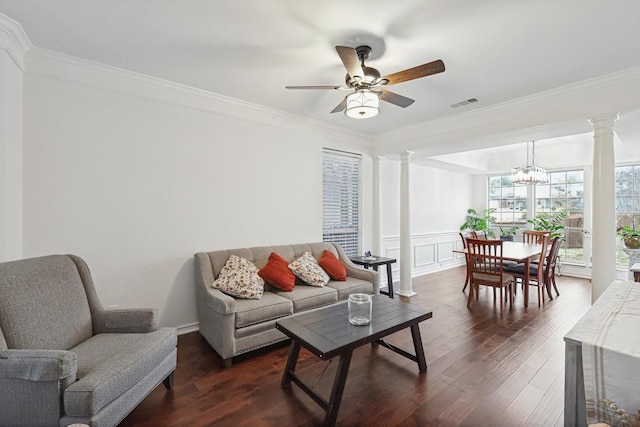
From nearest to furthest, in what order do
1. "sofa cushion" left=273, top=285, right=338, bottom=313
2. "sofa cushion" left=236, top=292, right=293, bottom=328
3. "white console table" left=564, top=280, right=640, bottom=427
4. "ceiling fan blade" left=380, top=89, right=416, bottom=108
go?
"white console table" left=564, top=280, right=640, bottom=427 < "ceiling fan blade" left=380, top=89, right=416, bottom=108 < "sofa cushion" left=236, top=292, right=293, bottom=328 < "sofa cushion" left=273, top=285, right=338, bottom=313

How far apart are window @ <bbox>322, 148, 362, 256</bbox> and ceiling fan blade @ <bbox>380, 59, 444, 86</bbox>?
2.34 meters

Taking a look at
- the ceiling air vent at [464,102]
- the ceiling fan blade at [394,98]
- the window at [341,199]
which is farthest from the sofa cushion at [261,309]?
the ceiling air vent at [464,102]

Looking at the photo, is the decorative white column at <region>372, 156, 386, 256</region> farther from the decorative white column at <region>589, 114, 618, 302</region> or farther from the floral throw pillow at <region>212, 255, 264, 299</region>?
the decorative white column at <region>589, 114, 618, 302</region>

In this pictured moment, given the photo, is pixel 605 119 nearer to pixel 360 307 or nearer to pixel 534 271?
pixel 534 271

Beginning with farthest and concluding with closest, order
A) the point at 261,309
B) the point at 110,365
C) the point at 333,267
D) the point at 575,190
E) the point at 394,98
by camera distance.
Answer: the point at 575,190 → the point at 333,267 → the point at 261,309 → the point at 394,98 → the point at 110,365

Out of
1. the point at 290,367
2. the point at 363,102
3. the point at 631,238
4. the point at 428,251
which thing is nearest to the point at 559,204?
the point at 631,238

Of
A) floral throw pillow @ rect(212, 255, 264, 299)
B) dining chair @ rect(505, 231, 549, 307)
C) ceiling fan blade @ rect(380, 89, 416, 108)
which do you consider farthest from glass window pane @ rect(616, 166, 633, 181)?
floral throw pillow @ rect(212, 255, 264, 299)

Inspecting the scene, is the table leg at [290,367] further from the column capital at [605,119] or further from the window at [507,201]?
the window at [507,201]

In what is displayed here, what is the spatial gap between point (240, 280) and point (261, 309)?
1.41 feet

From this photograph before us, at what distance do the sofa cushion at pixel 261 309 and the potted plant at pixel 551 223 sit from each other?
19.6ft

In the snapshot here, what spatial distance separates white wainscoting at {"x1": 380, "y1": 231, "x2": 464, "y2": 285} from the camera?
5.54 meters

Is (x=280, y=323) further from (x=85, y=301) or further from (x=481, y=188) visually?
(x=481, y=188)

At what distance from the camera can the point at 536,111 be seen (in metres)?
3.35

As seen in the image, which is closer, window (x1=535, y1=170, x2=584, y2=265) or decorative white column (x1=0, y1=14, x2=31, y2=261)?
decorative white column (x1=0, y1=14, x2=31, y2=261)
